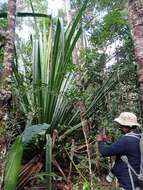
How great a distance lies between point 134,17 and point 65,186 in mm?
2243

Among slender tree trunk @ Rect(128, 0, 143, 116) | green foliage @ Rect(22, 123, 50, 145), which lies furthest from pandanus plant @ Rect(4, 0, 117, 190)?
slender tree trunk @ Rect(128, 0, 143, 116)

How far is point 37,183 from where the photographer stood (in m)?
4.80

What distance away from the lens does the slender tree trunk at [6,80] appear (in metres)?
3.71

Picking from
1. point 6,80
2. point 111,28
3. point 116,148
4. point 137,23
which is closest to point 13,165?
point 116,148

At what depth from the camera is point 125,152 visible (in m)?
3.71

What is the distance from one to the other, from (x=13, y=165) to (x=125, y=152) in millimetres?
1046

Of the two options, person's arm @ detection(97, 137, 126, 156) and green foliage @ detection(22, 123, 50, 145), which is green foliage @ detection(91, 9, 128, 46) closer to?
green foliage @ detection(22, 123, 50, 145)

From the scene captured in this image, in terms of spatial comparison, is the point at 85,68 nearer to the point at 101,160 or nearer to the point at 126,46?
the point at 126,46

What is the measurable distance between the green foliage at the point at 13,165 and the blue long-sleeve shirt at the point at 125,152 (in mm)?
813

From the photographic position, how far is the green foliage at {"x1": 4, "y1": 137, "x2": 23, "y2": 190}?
3.47 meters

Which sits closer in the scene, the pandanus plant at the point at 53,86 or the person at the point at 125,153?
the person at the point at 125,153

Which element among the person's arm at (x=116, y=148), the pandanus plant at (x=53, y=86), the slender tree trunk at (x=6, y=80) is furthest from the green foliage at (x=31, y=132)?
the person's arm at (x=116, y=148)

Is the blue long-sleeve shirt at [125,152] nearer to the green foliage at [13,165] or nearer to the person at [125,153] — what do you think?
the person at [125,153]

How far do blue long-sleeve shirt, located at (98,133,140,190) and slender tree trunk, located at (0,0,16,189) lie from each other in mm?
946
